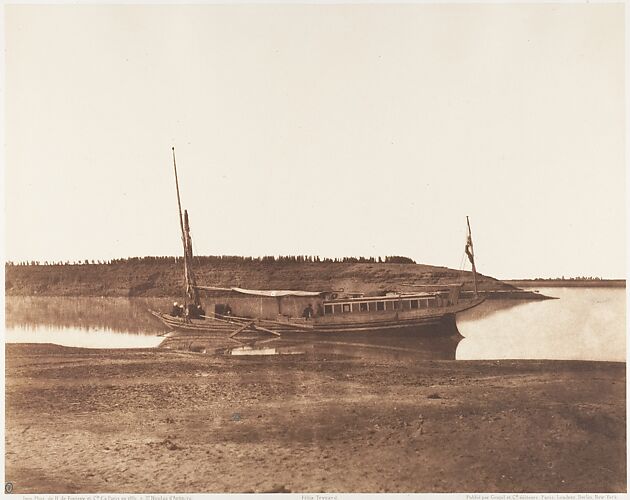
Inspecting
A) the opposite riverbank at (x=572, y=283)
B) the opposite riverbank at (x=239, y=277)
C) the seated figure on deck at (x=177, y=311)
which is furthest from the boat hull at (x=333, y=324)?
the opposite riverbank at (x=572, y=283)

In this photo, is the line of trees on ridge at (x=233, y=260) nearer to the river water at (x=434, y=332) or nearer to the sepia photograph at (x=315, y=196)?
the sepia photograph at (x=315, y=196)

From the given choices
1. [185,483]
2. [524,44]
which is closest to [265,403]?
[185,483]

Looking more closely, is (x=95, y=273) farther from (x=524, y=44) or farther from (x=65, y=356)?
(x=524, y=44)

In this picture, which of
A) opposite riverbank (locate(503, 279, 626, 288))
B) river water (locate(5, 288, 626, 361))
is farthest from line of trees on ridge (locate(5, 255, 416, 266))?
opposite riverbank (locate(503, 279, 626, 288))

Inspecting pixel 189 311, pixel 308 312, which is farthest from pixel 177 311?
pixel 308 312

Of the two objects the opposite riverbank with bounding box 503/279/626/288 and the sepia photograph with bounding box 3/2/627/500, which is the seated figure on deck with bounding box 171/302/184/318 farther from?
the opposite riverbank with bounding box 503/279/626/288

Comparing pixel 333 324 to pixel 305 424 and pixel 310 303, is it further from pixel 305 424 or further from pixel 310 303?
pixel 305 424
